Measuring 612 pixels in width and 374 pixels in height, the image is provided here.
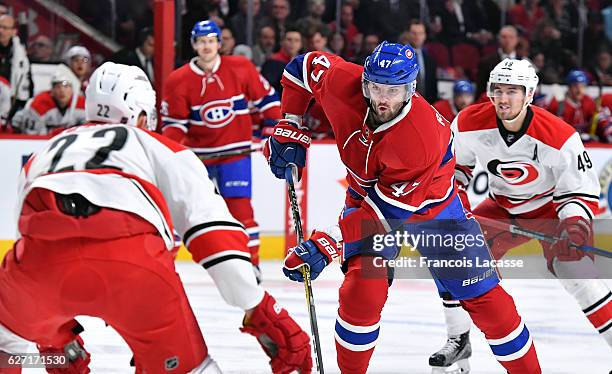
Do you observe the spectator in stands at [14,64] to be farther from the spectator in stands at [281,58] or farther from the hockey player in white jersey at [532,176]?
the hockey player in white jersey at [532,176]

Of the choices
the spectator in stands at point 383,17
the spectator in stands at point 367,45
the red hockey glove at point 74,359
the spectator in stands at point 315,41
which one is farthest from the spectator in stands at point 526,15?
the red hockey glove at point 74,359

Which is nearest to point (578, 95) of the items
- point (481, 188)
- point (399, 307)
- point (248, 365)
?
point (481, 188)

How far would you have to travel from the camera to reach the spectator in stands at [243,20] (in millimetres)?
7098

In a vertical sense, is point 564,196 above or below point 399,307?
above

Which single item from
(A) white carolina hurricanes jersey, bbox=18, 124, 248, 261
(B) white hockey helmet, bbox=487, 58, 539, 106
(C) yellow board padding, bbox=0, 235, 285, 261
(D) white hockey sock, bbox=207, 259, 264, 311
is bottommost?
(C) yellow board padding, bbox=0, 235, 285, 261

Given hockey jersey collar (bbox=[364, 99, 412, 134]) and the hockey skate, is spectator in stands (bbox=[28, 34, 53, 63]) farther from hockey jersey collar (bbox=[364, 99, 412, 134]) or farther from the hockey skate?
hockey jersey collar (bbox=[364, 99, 412, 134])

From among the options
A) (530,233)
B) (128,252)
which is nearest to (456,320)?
(530,233)

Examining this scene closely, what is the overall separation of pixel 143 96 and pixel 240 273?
53 centimetres

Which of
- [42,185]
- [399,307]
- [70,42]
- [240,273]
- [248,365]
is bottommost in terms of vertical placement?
[399,307]

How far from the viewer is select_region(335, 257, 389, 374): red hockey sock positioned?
128 inches

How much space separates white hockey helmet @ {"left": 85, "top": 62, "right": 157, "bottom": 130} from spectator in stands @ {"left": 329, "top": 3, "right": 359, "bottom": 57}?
196 inches

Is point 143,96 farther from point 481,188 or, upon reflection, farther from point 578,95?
point 578,95

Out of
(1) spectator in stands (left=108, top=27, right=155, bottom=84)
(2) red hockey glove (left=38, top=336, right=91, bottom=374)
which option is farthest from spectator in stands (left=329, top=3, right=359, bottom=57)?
(2) red hockey glove (left=38, top=336, right=91, bottom=374)

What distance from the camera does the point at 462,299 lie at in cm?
338
